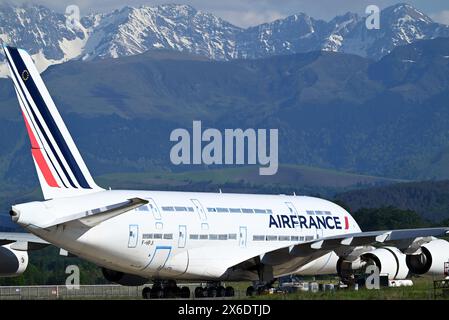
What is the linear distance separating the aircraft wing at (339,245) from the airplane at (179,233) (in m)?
0.04

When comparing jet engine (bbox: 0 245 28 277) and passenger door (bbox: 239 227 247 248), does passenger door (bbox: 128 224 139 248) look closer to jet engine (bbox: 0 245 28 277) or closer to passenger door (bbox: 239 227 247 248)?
passenger door (bbox: 239 227 247 248)

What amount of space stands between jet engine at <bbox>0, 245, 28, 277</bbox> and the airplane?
0.05m

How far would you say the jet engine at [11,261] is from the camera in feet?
181

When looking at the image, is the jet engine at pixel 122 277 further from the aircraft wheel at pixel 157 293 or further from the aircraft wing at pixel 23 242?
the aircraft wing at pixel 23 242

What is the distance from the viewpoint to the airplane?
46.5m

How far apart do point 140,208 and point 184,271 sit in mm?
4170

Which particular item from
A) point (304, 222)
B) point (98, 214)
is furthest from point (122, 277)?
point (304, 222)

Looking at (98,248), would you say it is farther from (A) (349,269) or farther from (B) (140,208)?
(A) (349,269)

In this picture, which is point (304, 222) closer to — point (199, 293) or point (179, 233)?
point (199, 293)

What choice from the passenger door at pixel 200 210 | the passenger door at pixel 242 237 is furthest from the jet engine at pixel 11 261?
the passenger door at pixel 242 237

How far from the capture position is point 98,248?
4709 centimetres

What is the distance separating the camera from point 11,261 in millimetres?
55375

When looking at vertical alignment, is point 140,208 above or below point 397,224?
below
